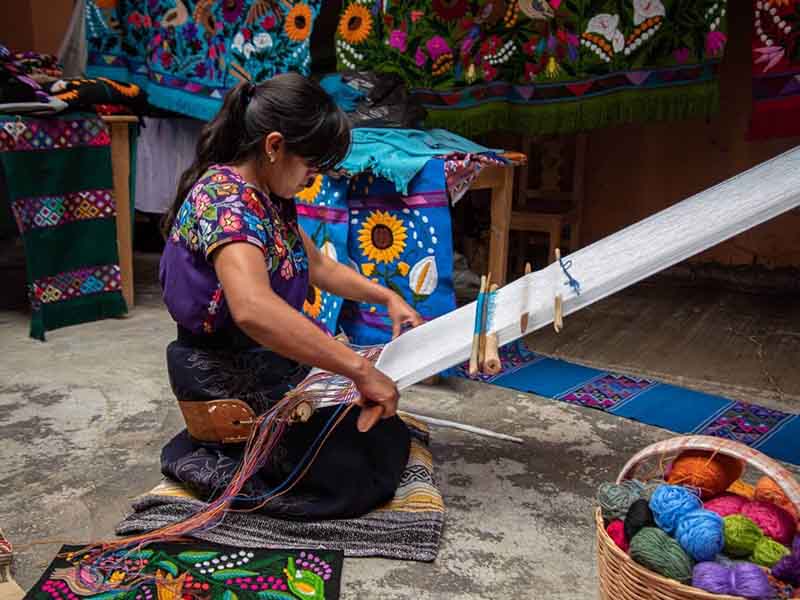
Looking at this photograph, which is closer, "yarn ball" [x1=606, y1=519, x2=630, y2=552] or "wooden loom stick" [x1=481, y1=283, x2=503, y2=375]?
"yarn ball" [x1=606, y1=519, x2=630, y2=552]

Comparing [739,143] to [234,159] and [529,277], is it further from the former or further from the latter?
[234,159]

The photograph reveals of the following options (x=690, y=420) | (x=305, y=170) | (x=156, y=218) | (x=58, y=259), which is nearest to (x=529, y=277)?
(x=305, y=170)

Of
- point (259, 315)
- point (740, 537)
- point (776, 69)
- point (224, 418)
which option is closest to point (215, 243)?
point (259, 315)

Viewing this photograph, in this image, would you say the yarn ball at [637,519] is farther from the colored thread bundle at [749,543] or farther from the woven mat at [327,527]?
the woven mat at [327,527]

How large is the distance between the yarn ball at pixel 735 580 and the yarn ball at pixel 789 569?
0.03 metres

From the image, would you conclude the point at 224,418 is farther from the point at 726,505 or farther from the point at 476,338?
the point at 726,505

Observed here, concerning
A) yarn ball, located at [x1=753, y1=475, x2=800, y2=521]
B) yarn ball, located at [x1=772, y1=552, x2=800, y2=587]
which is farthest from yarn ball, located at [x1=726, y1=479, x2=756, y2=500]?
yarn ball, located at [x1=772, y1=552, x2=800, y2=587]

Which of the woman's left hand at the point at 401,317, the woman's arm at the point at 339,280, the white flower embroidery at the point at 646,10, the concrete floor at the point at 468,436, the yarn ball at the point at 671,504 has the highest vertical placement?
the white flower embroidery at the point at 646,10

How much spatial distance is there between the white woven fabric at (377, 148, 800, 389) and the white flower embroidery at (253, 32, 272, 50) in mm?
1993

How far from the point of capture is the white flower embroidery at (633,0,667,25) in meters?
2.96

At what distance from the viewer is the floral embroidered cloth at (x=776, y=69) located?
9.11 ft

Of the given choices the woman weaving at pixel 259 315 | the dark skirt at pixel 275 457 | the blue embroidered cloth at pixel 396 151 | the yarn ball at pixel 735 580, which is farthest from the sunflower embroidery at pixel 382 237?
the yarn ball at pixel 735 580

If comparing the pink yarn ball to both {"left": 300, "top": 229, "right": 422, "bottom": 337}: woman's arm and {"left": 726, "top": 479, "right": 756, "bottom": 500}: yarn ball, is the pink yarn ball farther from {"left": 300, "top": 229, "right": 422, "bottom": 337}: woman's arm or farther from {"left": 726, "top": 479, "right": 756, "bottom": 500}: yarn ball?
{"left": 300, "top": 229, "right": 422, "bottom": 337}: woman's arm

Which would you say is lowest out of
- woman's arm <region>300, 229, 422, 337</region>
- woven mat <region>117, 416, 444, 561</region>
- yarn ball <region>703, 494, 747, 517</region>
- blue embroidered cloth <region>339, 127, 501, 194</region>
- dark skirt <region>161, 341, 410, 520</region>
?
woven mat <region>117, 416, 444, 561</region>
